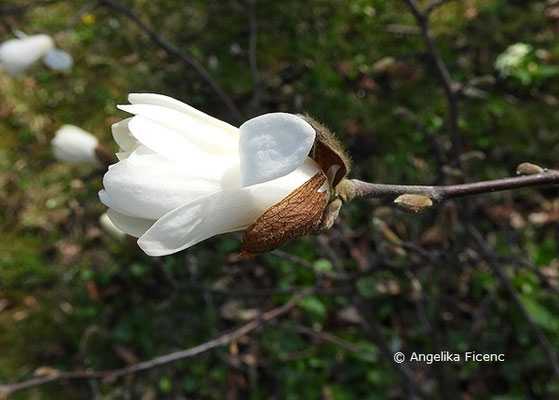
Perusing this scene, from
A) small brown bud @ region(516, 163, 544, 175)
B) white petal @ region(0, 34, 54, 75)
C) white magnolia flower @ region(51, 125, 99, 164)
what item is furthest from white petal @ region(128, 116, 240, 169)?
white petal @ region(0, 34, 54, 75)

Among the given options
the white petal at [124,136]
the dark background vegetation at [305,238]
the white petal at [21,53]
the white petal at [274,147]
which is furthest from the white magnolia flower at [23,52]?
the white petal at [274,147]

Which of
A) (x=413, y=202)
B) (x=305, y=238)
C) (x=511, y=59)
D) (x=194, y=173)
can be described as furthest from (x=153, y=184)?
(x=511, y=59)

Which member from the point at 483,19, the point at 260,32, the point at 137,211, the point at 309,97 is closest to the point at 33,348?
the point at 309,97

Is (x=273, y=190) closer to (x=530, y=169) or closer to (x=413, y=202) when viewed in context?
(x=413, y=202)

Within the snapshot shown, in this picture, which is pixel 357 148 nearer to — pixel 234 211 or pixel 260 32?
pixel 260 32

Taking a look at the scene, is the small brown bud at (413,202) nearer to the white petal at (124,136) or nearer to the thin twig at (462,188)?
the thin twig at (462,188)

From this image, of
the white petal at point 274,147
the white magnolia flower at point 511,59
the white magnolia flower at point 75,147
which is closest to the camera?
the white petal at point 274,147
